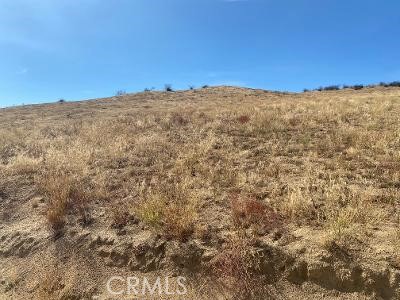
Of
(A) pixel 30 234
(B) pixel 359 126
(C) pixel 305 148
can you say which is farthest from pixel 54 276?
(B) pixel 359 126

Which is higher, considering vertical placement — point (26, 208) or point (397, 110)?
point (397, 110)

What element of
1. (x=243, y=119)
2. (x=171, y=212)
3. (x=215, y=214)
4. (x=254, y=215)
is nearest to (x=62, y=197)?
(x=171, y=212)

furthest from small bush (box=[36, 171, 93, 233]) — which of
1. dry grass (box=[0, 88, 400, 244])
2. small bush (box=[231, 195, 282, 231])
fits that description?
small bush (box=[231, 195, 282, 231])

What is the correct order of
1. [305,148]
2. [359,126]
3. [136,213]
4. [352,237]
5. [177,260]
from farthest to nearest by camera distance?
[359,126], [305,148], [136,213], [177,260], [352,237]

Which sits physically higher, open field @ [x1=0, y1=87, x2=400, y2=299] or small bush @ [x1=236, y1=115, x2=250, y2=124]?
small bush @ [x1=236, y1=115, x2=250, y2=124]

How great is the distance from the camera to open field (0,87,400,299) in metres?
5.47

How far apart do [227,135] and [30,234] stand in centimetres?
656

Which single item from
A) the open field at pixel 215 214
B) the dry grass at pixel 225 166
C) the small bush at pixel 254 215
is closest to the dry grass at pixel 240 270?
the open field at pixel 215 214

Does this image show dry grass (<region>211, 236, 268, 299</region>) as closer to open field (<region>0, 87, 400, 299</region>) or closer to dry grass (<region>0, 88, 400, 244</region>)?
open field (<region>0, 87, 400, 299</region>)

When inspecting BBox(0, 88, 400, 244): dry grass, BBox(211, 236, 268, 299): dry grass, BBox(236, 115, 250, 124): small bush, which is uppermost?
BBox(236, 115, 250, 124): small bush

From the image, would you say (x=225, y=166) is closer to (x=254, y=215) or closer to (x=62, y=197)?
(x=254, y=215)

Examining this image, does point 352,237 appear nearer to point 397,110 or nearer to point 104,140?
point 104,140

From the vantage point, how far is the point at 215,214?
22.7 ft

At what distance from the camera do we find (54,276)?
623 centimetres
